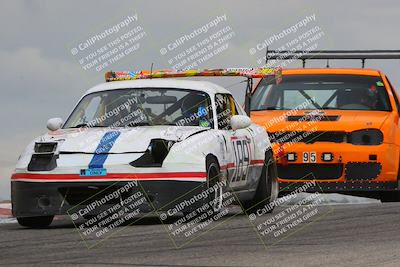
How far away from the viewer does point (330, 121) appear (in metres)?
14.8

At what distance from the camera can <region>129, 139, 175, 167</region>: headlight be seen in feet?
34.4

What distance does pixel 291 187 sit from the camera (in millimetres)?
14828

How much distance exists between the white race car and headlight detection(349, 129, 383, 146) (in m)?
3.09

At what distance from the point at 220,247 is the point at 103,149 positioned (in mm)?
2500

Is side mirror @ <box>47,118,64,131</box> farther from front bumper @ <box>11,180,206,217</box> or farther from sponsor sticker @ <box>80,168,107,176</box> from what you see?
sponsor sticker @ <box>80,168,107,176</box>

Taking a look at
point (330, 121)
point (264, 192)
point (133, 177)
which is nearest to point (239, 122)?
point (264, 192)

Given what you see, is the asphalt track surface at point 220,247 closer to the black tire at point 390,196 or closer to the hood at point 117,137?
the hood at point 117,137

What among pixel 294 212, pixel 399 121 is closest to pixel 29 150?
pixel 294 212

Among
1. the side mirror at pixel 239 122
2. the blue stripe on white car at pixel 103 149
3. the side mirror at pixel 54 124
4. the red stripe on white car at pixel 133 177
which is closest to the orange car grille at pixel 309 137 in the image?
the side mirror at pixel 239 122

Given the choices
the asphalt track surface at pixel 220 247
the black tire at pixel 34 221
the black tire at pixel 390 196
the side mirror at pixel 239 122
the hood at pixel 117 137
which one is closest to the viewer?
the asphalt track surface at pixel 220 247

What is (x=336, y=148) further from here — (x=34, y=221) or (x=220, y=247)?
(x=220, y=247)

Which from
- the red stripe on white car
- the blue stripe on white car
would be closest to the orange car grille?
the blue stripe on white car

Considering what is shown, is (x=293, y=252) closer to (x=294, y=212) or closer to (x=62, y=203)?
(x=62, y=203)

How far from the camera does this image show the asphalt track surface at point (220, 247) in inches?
302
